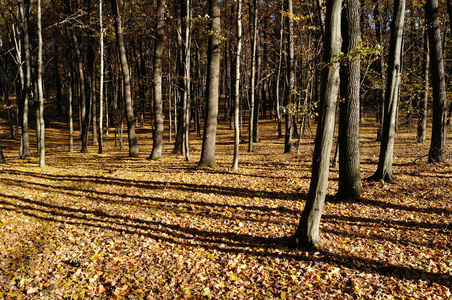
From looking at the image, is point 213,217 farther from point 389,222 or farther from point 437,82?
point 437,82

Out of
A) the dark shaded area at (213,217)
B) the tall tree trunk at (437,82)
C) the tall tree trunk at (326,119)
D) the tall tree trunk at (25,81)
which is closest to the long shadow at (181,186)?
the dark shaded area at (213,217)

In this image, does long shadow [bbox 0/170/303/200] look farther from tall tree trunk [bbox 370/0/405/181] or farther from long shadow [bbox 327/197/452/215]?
tall tree trunk [bbox 370/0/405/181]

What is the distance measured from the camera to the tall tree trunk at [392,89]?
26.8 feet

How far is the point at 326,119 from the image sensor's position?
4.75m

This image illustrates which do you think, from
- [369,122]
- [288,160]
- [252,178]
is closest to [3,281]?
[252,178]

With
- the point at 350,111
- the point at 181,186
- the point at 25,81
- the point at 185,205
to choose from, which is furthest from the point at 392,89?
the point at 25,81

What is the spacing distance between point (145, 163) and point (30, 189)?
484cm

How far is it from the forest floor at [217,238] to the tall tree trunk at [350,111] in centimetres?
72

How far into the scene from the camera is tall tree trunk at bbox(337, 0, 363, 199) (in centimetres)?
740

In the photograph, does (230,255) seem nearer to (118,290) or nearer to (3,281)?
(118,290)

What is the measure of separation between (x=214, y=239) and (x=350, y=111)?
4982mm

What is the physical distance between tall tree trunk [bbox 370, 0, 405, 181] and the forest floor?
618 mm

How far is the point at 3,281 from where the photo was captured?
4496mm

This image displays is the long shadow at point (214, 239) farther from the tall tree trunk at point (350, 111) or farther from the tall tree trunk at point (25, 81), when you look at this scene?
the tall tree trunk at point (25, 81)
